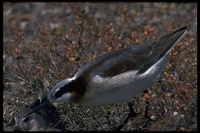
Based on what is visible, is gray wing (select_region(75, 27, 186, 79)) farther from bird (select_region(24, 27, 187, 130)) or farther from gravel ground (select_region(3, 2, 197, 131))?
gravel ground (select_region(3, 2, 197, 131))

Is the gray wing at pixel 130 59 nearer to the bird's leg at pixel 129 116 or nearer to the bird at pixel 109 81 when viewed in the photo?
the bird at pixel 109 81

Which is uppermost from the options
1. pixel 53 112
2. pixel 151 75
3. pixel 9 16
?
pixel 9 16

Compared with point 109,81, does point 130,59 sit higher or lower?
higher

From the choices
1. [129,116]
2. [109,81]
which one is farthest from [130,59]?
[129,116]

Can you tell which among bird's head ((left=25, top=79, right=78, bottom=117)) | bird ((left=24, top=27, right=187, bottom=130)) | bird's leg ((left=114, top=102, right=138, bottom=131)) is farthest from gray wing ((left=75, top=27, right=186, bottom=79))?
bird's leg ((left=114, top=102, right=138, bottom=131))

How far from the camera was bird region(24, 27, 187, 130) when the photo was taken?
8.04 m

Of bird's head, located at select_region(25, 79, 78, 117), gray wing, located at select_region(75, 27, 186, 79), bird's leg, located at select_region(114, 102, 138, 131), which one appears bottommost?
bird's leg, located at select_region(114, 102, 138, 131)

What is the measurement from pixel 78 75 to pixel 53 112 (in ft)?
2.95

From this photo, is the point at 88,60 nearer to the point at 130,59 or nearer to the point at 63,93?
the point at 130,59

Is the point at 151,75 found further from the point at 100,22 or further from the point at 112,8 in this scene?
the point at 112,8

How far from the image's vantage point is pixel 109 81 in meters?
8.05

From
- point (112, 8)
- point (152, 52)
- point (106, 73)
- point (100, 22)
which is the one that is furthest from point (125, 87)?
point (112, 8)

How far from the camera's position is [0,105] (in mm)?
9047

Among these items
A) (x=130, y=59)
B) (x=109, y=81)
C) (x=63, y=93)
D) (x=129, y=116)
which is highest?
(x=130, y=59)
